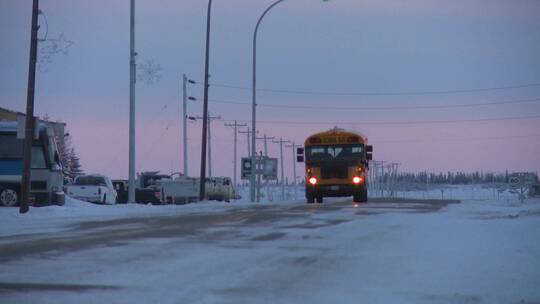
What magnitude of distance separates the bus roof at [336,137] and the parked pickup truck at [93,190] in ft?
38.2

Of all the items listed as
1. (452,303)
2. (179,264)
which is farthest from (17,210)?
(452,303)

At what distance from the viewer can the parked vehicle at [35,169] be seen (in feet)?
87.7

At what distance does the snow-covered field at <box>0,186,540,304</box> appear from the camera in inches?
320

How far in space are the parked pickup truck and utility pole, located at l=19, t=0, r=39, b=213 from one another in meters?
15.5

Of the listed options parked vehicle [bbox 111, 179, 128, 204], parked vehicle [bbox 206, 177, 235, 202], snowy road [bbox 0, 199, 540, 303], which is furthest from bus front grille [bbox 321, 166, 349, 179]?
parked vehicle [bbox 111, 179, 128, 204]

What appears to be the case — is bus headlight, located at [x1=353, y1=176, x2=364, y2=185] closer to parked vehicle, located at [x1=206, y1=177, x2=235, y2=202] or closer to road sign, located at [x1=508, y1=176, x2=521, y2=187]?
road sign, located at [x1=508, y1=176, x2=521, y2=187]

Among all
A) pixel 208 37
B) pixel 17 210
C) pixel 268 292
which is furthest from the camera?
pixel 208 37

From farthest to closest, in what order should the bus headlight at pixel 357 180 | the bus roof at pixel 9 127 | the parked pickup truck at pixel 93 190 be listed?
the parked pickup truck at pixel 93 190 → the bus headlight at pixel 357 180 → the bus roof at pixel 9 127

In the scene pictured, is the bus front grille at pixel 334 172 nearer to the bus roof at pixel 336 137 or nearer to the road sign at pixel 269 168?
the bus roof at pixel 336 137

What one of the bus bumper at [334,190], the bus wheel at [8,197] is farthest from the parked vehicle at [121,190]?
the bus wheel at [8,197]

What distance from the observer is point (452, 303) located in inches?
301

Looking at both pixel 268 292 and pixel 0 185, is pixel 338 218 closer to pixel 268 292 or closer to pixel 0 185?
pixel 268 292

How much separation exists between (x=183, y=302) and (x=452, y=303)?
2.87 meters

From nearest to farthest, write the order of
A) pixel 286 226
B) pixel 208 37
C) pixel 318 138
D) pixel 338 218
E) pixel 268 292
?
1. pixel 268 292
2. pixel 286 226
3. pixel 338 218
4. pixel 318 138
5. pixel 208 37
